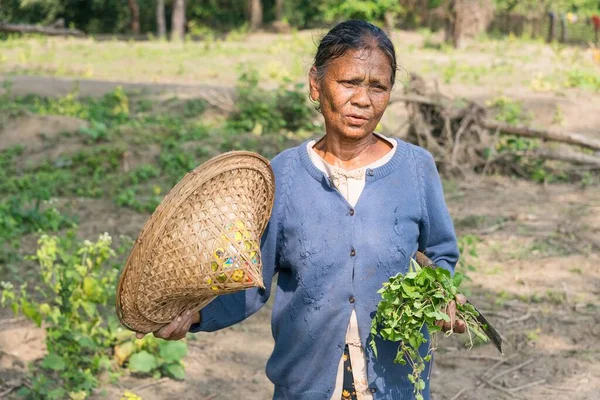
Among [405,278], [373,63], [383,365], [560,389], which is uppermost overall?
[373,63]

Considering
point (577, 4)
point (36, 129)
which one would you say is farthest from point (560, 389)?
point (577, 4)

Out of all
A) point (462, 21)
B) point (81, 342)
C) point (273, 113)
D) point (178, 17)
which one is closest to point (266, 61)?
point (462, 21)

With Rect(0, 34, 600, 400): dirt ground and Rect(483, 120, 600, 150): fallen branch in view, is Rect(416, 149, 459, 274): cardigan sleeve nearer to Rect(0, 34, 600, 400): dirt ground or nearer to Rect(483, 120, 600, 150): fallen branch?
Rect(0, 34, 600, 400): dirt ground

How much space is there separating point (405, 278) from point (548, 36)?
26.5m

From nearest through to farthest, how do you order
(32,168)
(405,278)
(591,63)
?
(405,278), (32,168), (591,63)

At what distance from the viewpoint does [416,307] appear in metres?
2.24

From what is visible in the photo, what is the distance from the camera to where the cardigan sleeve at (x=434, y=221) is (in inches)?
99.3

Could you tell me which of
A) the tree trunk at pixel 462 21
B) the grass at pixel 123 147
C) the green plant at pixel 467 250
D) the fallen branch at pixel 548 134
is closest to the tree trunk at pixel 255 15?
the tree trunk at pixel 462 21

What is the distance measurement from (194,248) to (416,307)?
1.94 feet

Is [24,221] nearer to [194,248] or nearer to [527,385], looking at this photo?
[527,385]

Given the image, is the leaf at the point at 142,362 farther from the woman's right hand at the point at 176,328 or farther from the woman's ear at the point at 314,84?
the woman's ear at the point at 314,84

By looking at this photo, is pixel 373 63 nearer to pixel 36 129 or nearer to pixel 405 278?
pixel 405 278

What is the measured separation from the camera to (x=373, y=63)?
242 centimetres

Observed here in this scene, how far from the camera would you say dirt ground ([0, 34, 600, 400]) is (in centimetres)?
436
